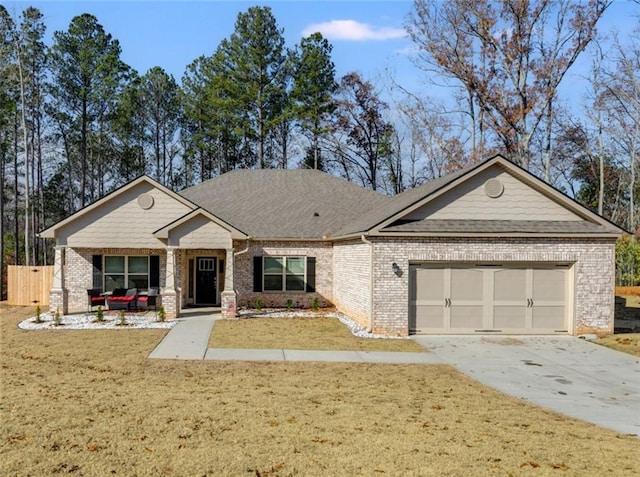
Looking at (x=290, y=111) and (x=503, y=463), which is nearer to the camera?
(x=503, y=463)

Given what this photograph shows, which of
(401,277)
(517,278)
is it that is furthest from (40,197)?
(517,278)

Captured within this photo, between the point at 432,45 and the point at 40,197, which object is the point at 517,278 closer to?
the point at 432,45

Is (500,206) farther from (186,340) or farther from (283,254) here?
(186,340)

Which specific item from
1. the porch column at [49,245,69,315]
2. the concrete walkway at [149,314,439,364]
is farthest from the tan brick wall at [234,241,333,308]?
the concrete walkway at [149,314,439,364]

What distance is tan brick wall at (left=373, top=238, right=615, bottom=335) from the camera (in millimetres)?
14953

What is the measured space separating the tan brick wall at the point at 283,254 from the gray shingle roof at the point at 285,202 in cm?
46

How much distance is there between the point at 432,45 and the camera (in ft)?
96.5

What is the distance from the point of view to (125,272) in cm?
1989

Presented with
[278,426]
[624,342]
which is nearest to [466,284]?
[624,342]

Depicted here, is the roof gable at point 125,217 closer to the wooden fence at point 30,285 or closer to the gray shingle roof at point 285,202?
the gray shingle roof at point 285,202

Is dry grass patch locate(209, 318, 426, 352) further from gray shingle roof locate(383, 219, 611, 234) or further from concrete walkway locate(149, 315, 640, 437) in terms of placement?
gray shingle roof locate(383, 219, 611, 234)

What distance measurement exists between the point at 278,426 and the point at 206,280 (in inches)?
613

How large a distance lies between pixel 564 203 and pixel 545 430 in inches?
422

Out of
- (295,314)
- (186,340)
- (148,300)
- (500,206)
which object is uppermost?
(500,206)
